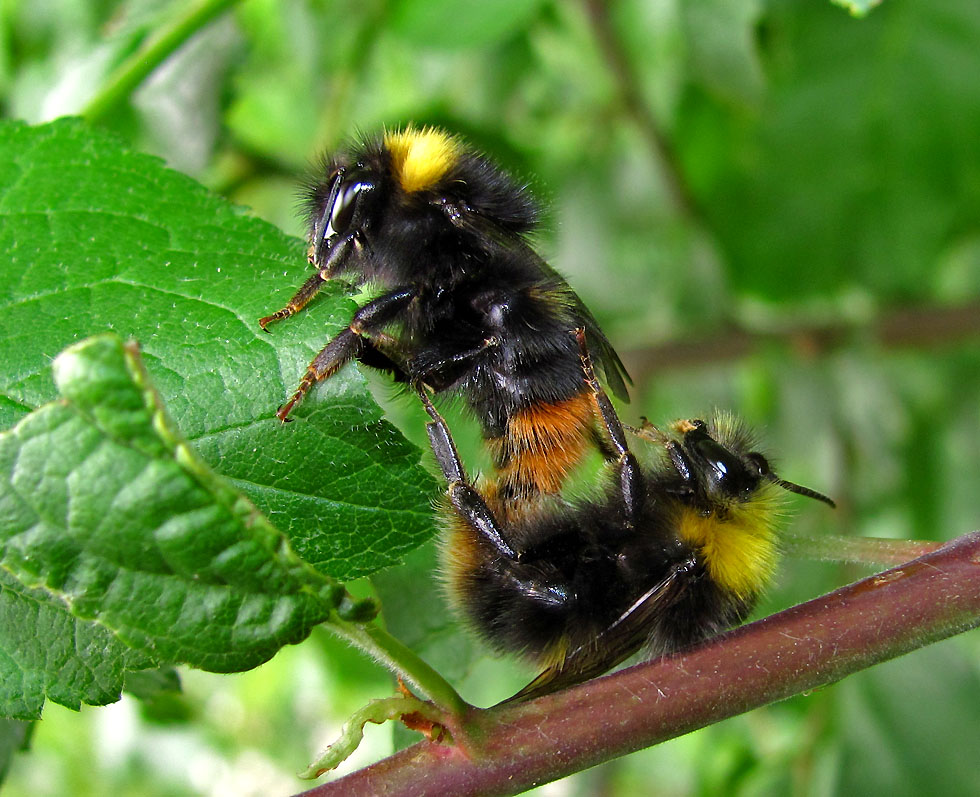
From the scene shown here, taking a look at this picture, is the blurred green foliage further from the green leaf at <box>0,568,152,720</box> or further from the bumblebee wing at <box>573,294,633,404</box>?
the green leaf at <box>0,568,152,720</box>

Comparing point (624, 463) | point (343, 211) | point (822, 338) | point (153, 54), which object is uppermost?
point (153, 54)

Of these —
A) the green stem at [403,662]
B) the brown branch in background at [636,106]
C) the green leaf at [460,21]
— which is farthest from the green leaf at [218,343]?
the brown branch in background at [636,106]

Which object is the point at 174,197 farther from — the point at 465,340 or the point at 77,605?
the point at 77,605

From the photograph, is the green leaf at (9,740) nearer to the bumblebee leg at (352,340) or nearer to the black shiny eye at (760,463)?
the bumblebee leg at (352,340)

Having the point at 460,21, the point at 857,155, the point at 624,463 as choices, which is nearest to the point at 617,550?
the point at 624,463

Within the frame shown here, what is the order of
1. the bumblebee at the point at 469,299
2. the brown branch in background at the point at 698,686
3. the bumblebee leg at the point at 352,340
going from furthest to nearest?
the bumblebee at the point at 469,299
the bumblebee leg at the point at 352,340
the brown branch in background at the point at 698,686

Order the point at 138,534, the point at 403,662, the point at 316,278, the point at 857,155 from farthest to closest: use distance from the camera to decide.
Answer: the point at 857,155, the point at 316,278, the point at 403,662, the point at 138,534

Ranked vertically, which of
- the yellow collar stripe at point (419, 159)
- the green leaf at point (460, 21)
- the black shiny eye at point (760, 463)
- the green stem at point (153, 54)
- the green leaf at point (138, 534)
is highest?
the green leaf at point (460, 21)

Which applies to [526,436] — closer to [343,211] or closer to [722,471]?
[722,471]
